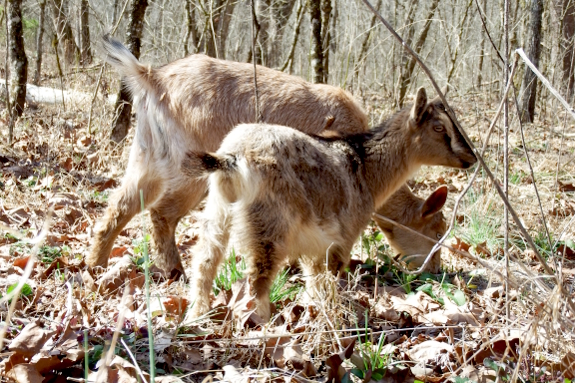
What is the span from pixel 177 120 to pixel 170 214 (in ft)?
2.76

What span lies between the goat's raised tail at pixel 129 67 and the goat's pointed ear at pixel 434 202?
8.61 feet

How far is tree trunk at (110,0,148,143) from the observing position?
727 cm

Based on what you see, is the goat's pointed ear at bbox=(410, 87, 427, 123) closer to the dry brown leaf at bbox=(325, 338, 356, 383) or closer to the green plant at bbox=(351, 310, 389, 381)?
the green plant at bbox=(351, 310, 389, 381)

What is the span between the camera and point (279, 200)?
11.5 feet

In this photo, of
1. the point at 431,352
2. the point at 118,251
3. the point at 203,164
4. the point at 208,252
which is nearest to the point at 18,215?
the point at 118,251

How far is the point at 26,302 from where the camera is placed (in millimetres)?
3791

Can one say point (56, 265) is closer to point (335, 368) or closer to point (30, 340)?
point (30, 340)

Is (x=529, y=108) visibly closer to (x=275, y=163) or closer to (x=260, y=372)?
(x=275, y=163)

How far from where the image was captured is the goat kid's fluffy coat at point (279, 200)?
3.45 meters

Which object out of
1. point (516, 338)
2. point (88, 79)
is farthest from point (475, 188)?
point (88, 79)

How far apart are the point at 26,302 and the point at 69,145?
4498mm

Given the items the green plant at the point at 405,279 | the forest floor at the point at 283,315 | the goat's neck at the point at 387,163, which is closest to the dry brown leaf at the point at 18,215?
the forest floor at the point at 283,315

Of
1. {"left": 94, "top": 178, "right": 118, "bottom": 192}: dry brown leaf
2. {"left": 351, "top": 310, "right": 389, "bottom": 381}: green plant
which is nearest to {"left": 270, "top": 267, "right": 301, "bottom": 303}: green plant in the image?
{"left": 351, "top": 310, "right": 389, "bottom": 381}: green plant

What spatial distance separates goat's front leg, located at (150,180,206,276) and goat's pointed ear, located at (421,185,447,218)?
195 cm
